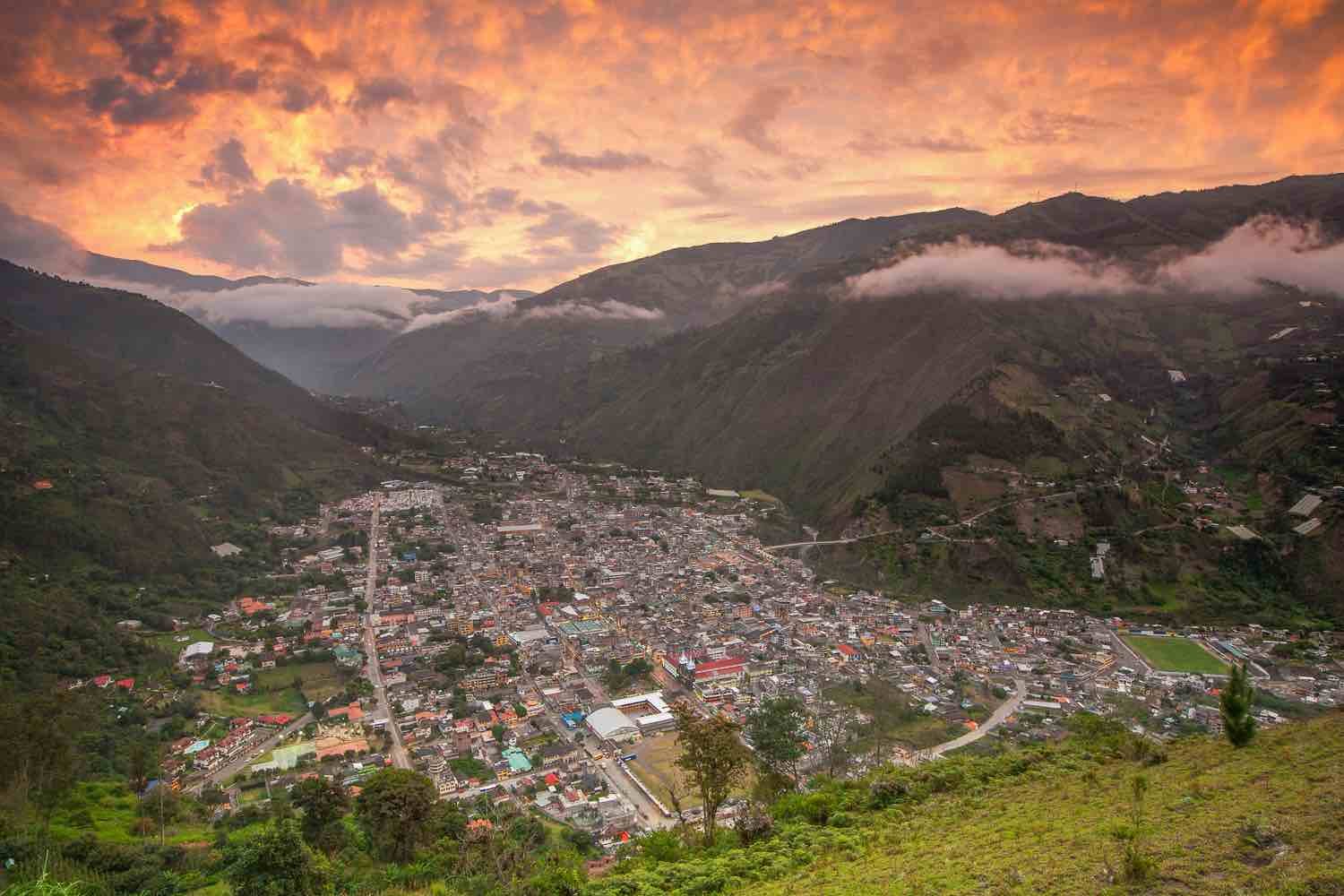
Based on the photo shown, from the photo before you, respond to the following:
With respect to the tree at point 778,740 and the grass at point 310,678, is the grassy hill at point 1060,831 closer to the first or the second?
the tree at point 778,740

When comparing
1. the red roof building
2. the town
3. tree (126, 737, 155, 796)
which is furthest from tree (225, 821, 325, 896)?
the red roof building

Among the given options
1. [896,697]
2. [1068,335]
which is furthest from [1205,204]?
[896,697]

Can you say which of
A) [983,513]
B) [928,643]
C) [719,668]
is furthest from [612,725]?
[983,513]

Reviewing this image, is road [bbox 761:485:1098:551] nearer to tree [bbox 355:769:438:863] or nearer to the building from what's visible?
the building

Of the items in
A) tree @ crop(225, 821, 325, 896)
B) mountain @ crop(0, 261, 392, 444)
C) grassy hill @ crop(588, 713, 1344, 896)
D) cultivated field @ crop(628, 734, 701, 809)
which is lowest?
cultivated field @ crop(628, 734, 701, 809)

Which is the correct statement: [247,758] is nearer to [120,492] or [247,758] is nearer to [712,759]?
[712,759]

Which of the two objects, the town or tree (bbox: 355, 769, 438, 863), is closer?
tree (bbox: 355, 769, 438, 863)
